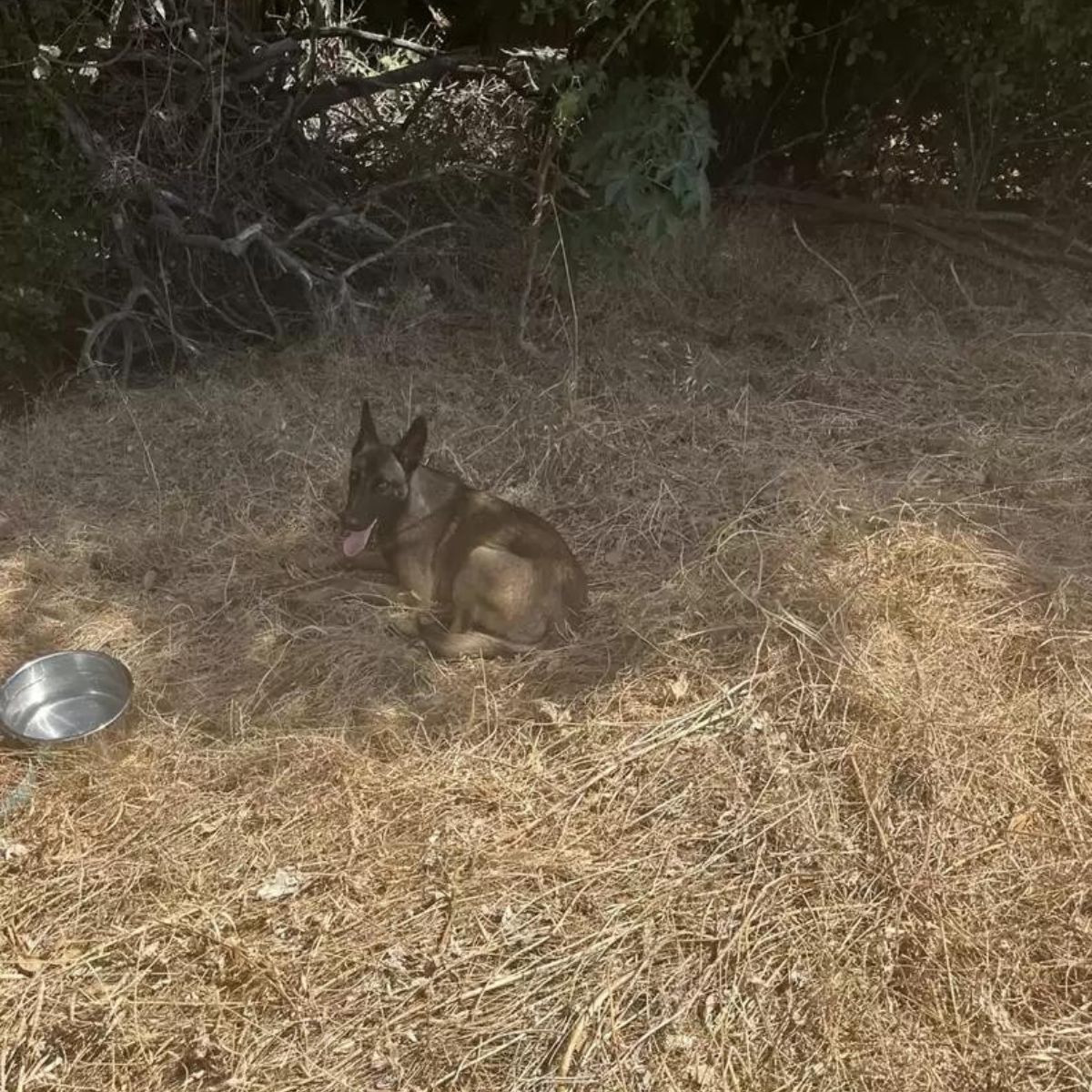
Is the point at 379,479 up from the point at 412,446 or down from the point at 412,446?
down

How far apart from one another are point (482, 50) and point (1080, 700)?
565 cm

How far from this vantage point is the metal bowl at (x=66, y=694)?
3584mm

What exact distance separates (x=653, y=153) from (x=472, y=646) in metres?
3.21

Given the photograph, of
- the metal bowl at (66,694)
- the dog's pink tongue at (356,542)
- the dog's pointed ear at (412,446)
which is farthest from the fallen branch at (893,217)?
the metal bowl at (66,694)

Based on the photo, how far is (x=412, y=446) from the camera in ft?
13.7

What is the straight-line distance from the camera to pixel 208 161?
6.29 meters

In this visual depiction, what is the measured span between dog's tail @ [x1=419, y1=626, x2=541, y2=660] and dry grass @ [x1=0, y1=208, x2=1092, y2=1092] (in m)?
0.10

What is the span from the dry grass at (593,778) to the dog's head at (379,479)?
0.40m

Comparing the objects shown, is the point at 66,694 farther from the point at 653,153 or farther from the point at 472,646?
the point at 653,153

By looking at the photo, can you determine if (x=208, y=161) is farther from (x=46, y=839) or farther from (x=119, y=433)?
(x=46, y=839)

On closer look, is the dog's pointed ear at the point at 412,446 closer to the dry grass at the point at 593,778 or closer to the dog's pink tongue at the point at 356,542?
the dog's pink tongue at the point at 356,542

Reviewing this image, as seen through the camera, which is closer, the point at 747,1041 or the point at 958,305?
the point at 747,1041

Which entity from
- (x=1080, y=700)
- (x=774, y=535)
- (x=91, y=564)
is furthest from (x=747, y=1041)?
(x=91, y=564)

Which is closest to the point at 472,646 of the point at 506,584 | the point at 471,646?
the point at 471,646
